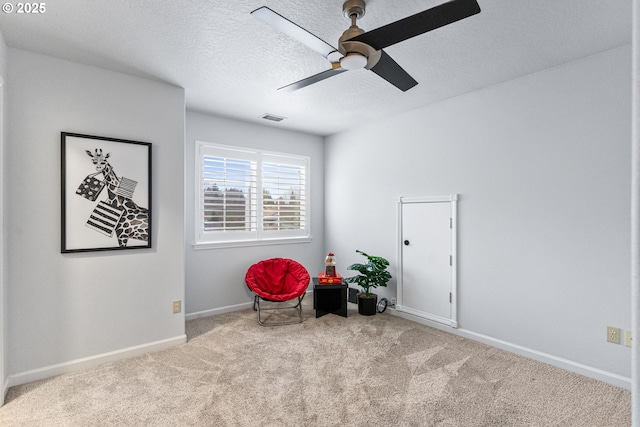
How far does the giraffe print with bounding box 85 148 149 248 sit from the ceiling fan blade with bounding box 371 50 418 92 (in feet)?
7.92

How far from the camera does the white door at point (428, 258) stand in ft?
11.9

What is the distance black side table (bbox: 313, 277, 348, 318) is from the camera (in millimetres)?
4105

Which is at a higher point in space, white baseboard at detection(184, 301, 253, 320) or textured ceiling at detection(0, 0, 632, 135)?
textured ceiling at detection(0, 0, 632, 135)

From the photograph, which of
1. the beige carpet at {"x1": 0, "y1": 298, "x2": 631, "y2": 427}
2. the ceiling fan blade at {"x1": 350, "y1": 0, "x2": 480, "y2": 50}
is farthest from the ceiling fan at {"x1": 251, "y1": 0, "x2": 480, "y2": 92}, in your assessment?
the beige carpet at {"x1": 0, "y1": 298, "x2": 631, "y2": 427}

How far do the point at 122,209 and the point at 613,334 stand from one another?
13.8 ft

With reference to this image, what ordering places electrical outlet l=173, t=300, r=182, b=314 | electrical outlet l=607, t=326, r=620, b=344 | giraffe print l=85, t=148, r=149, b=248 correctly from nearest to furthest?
1. electrical outlet l=607, t=326, r=620, b=344
2. giraffe print l=85, t=148, r=149, b=248
3. electrical outlet l=173, t=300, r=182, b=314

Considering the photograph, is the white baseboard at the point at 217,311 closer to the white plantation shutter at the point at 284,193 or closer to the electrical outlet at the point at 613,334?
the white plantation shutter at the point at 284,193

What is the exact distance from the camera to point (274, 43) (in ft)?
8.07

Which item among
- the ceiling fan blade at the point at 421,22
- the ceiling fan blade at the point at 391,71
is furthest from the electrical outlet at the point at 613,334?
the ceiling fan blade at the point at 421,22

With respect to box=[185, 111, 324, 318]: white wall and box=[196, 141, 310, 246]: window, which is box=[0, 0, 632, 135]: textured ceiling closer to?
box=[185, 111, 324, 318]: white wall

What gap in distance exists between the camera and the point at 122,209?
9.80 feet

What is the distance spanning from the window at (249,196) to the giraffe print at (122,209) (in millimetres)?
1079

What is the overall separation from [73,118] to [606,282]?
4527 mm

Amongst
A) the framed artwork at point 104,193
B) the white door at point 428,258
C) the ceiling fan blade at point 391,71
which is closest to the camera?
the ceiling fan blade at point 391,71
